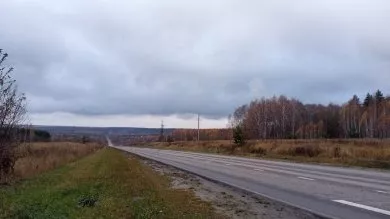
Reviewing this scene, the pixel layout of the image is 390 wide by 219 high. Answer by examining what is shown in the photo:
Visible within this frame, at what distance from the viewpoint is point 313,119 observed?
170 m

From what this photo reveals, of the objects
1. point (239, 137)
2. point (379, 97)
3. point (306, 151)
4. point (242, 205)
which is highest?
point (379, 97)

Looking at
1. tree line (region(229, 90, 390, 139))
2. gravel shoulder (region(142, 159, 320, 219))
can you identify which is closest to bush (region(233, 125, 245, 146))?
gravel shoulder (region(142, 159, 320, 219))

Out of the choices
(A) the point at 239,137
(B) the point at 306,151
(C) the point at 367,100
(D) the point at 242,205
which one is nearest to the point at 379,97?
(C) the point at 367,100

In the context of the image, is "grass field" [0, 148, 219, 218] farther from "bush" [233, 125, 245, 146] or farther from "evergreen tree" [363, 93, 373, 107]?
"evergreen tree" [363, 93, 373, 107]

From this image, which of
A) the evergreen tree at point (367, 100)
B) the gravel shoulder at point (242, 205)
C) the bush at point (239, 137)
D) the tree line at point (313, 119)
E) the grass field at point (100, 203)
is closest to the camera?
the grass field at point (100, 203)

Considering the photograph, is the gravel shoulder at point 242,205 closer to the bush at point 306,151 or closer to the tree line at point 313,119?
the bush at point 306,151

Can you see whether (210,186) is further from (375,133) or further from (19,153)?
(375,133)

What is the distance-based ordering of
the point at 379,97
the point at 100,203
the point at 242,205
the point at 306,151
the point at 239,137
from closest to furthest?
1. the point at 100,203
2. the point at 242,205
3. the point at 306,151
4. the point at 239,137
5. the point at 379,97

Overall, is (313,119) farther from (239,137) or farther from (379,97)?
(239,137)

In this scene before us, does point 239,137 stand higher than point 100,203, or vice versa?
point 239,137

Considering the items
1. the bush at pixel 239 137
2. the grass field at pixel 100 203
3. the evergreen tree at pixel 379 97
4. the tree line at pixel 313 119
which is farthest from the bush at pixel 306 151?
the evergreen tree at pixel 379 97

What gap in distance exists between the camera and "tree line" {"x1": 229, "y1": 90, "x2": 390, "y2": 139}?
140625 mm

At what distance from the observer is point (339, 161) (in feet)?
123

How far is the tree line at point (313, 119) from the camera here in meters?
141
